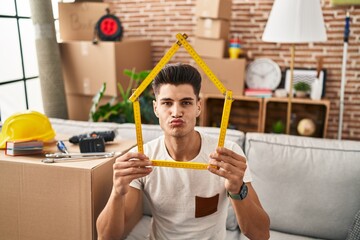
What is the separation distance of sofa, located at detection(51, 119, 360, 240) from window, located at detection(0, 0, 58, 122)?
2078mm

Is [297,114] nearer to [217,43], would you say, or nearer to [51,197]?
[217,43]

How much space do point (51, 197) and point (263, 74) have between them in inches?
122

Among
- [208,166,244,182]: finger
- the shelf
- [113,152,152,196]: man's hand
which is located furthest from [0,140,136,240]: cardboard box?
the shelf

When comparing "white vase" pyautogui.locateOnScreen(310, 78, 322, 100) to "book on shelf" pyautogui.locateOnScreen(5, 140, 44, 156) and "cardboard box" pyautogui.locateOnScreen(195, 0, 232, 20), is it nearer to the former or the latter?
"cardboard box" pyautogui.locateOnScreen(195, 0, 232, 20)

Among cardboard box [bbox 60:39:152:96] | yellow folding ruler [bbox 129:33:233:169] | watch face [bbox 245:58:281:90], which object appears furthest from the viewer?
watch face [bbox 245:58:281:90]

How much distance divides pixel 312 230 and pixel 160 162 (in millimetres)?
1093

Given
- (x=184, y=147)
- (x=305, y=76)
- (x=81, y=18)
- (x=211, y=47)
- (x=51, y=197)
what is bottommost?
(x=51, y=197)

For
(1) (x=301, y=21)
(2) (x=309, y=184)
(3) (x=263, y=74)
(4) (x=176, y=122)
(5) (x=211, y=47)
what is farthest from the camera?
(3) (x=263, y=74)

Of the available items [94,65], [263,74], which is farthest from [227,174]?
[263,74]

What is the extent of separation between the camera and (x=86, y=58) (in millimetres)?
3496

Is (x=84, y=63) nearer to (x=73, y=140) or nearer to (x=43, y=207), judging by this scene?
(x=73, y=140)

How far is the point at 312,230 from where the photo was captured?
175 centimetres

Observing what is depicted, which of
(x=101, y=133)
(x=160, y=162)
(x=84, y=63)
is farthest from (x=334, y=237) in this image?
(x=84, y=63)

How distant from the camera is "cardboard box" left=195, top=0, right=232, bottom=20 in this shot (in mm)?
3508
